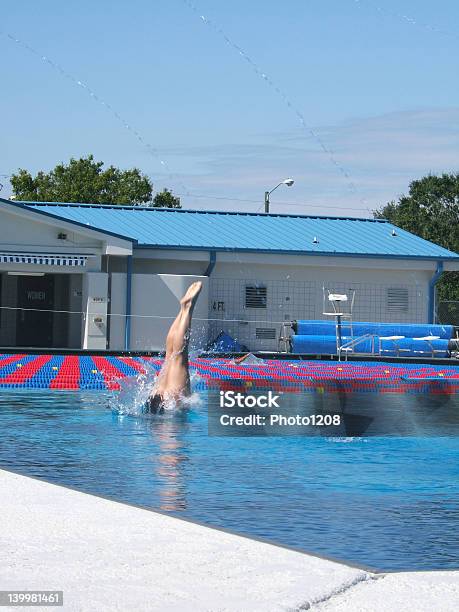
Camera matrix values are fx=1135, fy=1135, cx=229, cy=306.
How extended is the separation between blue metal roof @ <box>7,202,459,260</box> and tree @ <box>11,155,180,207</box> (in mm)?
23866

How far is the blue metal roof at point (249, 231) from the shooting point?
33.7m

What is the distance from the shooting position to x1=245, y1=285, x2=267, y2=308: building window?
33844 millimetres

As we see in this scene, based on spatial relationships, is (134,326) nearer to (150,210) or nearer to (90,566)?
(150,210)

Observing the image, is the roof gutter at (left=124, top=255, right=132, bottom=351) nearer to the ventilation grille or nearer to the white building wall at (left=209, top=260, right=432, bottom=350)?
the white building wall at (left=209, top=260, right=432, bottom=350)

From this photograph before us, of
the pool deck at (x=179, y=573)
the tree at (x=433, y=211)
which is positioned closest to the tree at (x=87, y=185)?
the tree at (x=433, y=211)

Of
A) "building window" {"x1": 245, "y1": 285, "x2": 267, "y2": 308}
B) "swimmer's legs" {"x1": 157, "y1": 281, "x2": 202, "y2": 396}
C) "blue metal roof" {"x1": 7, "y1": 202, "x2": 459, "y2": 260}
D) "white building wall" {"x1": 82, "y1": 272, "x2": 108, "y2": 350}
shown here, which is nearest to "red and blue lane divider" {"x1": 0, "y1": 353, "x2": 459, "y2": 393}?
"white building wall" {"x1": 82, "y1": 272, "x2": 108, "y2": 350}

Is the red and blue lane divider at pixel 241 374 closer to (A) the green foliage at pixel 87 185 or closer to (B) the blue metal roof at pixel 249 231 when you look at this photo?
(B) the blue metal roof at pixel 249 231

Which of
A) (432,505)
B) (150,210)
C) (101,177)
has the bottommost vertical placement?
(432,505)

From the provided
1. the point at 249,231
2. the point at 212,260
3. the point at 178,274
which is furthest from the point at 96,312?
the point at 249,231

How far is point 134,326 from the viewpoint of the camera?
103 feet

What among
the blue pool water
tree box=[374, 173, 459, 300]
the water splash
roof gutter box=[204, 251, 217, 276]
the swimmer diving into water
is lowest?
the blue pool water

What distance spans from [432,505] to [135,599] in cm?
452

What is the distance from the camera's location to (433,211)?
71125 mm

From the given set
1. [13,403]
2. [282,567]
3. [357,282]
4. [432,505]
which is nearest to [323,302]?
[357,282]
